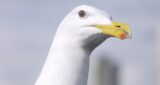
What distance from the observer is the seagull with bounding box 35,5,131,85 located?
99312 mm

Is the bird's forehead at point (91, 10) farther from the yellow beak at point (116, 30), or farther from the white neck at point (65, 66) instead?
the white neck at point (65, 66)

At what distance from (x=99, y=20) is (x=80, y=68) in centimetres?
54

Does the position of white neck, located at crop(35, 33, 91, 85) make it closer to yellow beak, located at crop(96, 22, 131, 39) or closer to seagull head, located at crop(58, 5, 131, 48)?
seagull head, located at crop(58, 5, 131, 48)

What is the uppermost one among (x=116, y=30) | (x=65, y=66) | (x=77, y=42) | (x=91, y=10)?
(x=91, y=10)

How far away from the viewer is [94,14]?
3912 inches

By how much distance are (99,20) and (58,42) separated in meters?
0.50

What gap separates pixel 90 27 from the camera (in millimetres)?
99312

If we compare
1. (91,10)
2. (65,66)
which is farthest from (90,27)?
(65,66)

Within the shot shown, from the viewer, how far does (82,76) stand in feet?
326

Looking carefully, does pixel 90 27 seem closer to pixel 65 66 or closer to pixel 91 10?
pixel 91 10

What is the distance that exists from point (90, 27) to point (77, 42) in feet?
0.70

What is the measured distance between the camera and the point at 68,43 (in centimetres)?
9938

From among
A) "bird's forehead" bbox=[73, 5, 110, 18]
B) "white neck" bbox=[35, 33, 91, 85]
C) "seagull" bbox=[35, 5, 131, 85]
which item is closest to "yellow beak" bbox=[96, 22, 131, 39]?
"seagull" bbox=[35, 5, 131, 85]

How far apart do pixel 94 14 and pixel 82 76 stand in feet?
2.14
